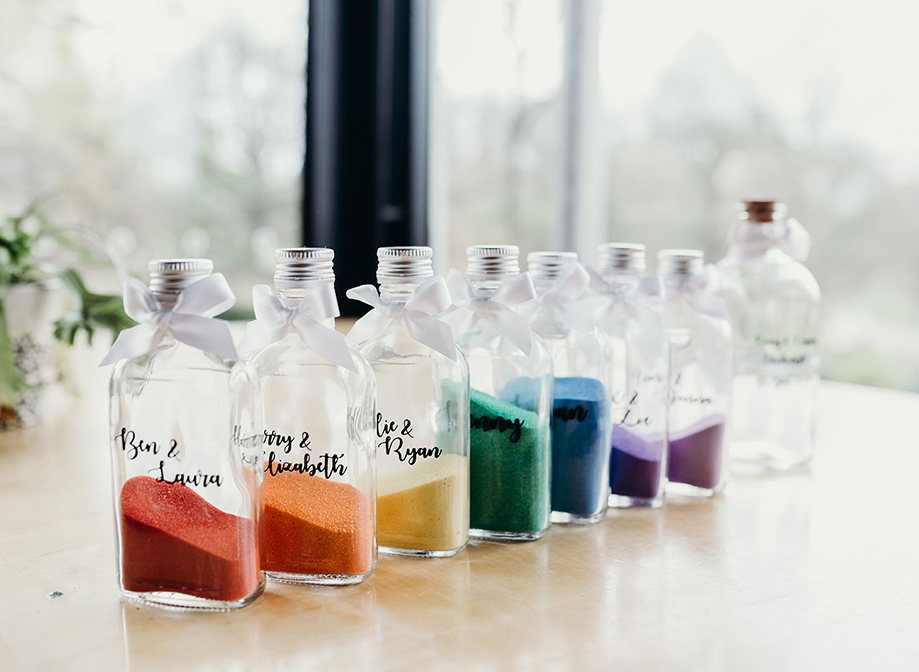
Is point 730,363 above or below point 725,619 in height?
A: above

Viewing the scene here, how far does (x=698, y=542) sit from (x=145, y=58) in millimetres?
1913

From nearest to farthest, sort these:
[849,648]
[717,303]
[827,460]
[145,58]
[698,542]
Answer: [849,648], [698,542], [717,303], [827,460], [145,58]

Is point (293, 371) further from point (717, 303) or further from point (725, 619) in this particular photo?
point (717, 303)

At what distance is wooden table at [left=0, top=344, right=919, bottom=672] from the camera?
58 cm

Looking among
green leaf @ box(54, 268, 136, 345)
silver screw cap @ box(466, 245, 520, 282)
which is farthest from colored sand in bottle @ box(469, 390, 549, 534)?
green leaf @ box(54, 268, 136, 345)

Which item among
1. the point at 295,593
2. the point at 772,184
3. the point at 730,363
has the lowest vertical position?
the point at 295,593

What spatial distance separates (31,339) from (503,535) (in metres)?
0.80

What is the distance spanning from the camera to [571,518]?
2.75 ft

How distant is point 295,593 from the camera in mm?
675

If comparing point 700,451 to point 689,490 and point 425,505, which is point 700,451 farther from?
point 425,505

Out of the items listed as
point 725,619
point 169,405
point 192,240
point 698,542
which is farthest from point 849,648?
point 192,240

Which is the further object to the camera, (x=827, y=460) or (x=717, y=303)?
(x=827, y=460)

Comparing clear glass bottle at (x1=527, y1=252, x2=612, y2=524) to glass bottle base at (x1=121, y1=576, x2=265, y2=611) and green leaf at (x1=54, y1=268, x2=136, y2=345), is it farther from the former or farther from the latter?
green leaf at (x1=54, y1=268, x2=136, y2=345)

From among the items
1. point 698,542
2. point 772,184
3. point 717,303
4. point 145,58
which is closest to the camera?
point 698,542
